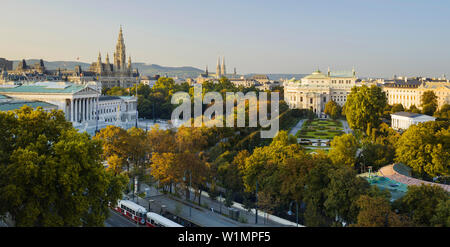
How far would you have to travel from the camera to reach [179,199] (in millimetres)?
33719

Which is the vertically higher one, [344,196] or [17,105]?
[17,105]

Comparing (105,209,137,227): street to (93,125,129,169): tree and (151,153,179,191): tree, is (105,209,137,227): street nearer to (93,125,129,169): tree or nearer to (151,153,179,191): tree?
(151,153,179,191): tree

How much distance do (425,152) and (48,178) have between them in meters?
31.9

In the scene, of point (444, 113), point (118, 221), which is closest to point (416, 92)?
point (444, 113)

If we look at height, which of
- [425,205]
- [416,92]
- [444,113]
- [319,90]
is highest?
[319,90]

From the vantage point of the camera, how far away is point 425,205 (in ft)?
72.0

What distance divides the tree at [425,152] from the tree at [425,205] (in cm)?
1423

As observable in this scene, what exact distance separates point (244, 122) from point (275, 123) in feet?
38.8

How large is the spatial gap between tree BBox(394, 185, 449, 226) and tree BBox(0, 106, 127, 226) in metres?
16.5

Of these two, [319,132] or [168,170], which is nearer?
[168,170]

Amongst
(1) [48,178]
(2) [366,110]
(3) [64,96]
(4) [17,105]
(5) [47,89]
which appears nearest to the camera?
(1) [48,178]

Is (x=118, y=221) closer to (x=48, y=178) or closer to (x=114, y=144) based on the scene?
(x=48, y=178)

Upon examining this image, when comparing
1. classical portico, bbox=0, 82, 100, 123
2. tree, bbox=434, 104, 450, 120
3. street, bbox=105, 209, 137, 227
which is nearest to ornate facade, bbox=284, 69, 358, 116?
tree, bbox=434, 104, 450, 120
